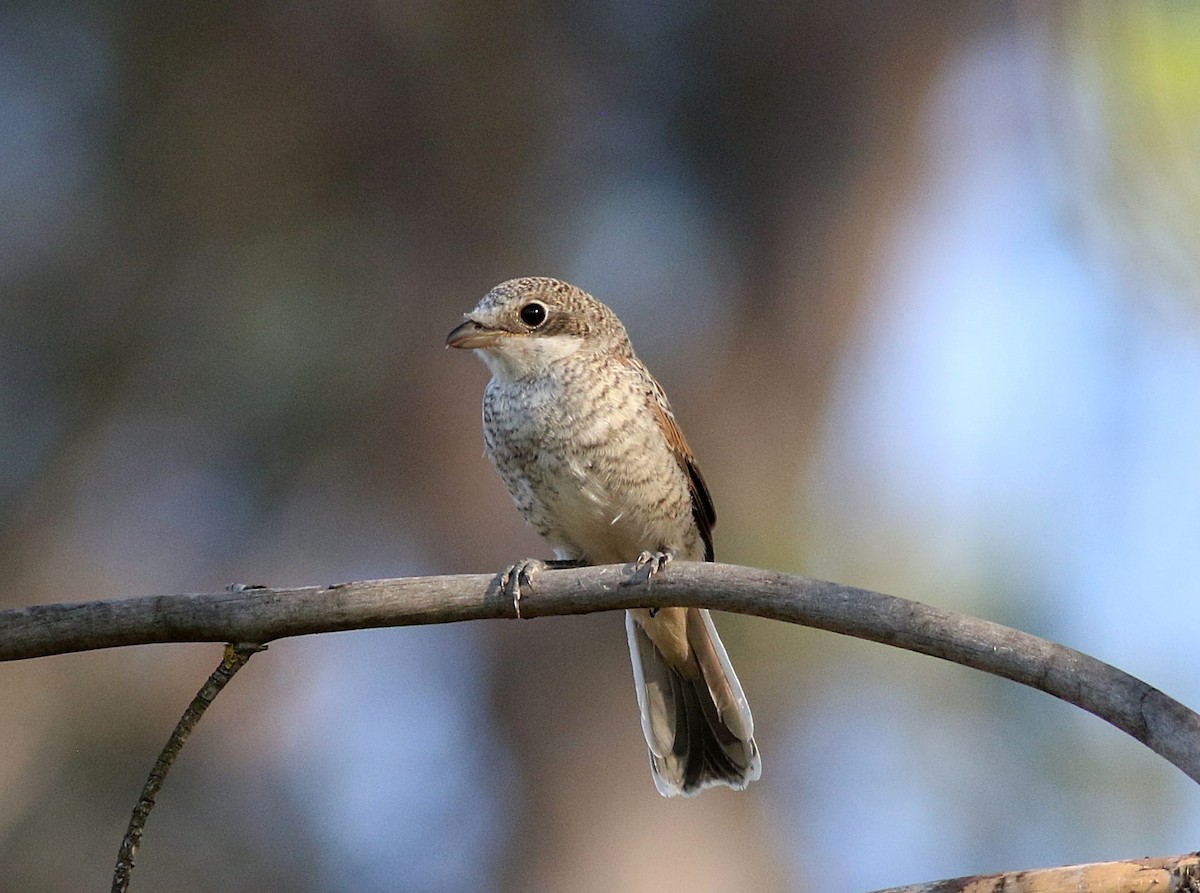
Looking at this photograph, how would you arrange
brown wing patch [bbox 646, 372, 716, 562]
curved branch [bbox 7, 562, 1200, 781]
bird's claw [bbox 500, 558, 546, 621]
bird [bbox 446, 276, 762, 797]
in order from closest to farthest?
curved branch [bbox 7, 562, 1200, 781] → bird's claw [bbox 500, 558, 546, 621] → bird [bbox 446, 276, 762, 797] → brown wing patch [bbox 646, 372, 716, 562]

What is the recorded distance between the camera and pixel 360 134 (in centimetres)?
984

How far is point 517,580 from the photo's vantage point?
3205 mm

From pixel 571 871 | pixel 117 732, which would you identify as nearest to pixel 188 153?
pixel 117 732

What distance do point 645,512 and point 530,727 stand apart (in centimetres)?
379

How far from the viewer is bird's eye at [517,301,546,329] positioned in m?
4.49

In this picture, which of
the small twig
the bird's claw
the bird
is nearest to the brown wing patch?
the bird

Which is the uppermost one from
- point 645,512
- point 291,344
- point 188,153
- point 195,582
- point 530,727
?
point 188,153

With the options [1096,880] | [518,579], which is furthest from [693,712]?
[1096,880]


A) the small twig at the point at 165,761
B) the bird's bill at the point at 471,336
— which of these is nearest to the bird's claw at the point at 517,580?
the small twig at the point at 165,761

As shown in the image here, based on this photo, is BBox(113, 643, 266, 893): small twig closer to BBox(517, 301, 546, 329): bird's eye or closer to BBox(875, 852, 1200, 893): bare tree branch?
BBox(875, 852, 1200, 893): bare tree branch

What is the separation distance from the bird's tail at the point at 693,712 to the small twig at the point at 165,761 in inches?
81.5

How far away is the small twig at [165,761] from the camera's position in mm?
2703

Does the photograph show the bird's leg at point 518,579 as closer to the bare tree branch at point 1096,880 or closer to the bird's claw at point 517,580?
the bird's claw at point 517,580

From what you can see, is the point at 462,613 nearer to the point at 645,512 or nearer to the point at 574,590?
the point at 574,590
